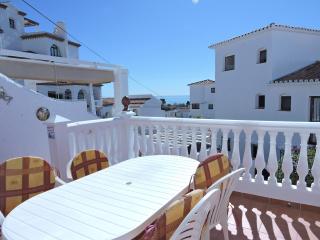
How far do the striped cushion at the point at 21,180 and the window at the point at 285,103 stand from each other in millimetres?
13025

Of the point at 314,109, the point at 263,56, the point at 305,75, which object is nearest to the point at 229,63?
the point at 263,56

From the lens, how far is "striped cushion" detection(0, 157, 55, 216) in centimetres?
204

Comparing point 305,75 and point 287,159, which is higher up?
point 305,75

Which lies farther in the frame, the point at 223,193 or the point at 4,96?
the point at 4,96

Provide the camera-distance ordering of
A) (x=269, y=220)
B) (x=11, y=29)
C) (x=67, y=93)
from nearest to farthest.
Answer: (x=269, y=220), (x=11, y=29), (x=67, y=93)

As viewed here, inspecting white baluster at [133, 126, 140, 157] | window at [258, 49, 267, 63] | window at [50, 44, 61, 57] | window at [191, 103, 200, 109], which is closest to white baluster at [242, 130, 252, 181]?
white baluster at [133, 126, 140, 157]

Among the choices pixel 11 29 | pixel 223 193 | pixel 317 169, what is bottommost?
pixel 317 169

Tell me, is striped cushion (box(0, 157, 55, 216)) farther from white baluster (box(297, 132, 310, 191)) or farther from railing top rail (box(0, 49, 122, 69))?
railing top rail (box(0, 49, 122, 69))

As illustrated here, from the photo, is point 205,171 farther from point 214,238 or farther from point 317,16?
point 317,16

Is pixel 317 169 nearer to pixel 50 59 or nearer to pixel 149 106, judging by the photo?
pixel 50 59

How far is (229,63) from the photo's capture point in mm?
15516

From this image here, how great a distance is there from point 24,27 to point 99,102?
339 inches

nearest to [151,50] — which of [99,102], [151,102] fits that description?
[151,102]

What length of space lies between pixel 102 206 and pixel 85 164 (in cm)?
105
